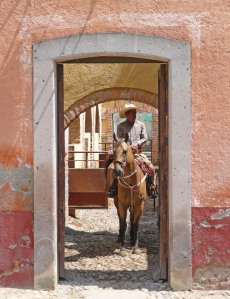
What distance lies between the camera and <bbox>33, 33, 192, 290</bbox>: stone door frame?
518cm

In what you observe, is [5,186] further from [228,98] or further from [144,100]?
[144,100]

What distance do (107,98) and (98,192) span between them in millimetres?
2320

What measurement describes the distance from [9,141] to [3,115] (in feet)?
1.05

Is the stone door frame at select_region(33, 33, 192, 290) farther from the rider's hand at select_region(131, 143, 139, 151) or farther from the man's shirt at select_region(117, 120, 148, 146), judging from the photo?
the man's shirt at select_region(117, 120, 148, 146)

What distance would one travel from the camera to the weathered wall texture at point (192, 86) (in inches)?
204

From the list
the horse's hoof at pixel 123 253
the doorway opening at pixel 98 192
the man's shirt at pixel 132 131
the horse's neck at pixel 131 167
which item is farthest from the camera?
the man's shirt at pixel 132 131

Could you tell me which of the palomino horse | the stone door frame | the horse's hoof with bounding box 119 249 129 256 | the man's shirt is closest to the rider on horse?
the man's shirt

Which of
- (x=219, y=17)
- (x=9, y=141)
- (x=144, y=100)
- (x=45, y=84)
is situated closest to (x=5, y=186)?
(x=9, y=141)

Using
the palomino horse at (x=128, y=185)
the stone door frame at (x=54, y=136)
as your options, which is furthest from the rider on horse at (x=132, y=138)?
the stone door frame at (x=54, y=136)

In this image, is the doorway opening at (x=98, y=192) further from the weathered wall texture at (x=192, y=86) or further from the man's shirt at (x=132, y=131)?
the man's shirt at (x=132, y=131)

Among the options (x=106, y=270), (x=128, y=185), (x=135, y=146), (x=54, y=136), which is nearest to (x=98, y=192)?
(x=135, y=146)

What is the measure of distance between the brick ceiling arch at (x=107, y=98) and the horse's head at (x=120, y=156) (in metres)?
2.82

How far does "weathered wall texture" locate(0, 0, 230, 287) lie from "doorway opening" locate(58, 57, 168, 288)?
1.50 ft

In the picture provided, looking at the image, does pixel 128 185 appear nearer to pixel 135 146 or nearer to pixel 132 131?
pixel 135 146
